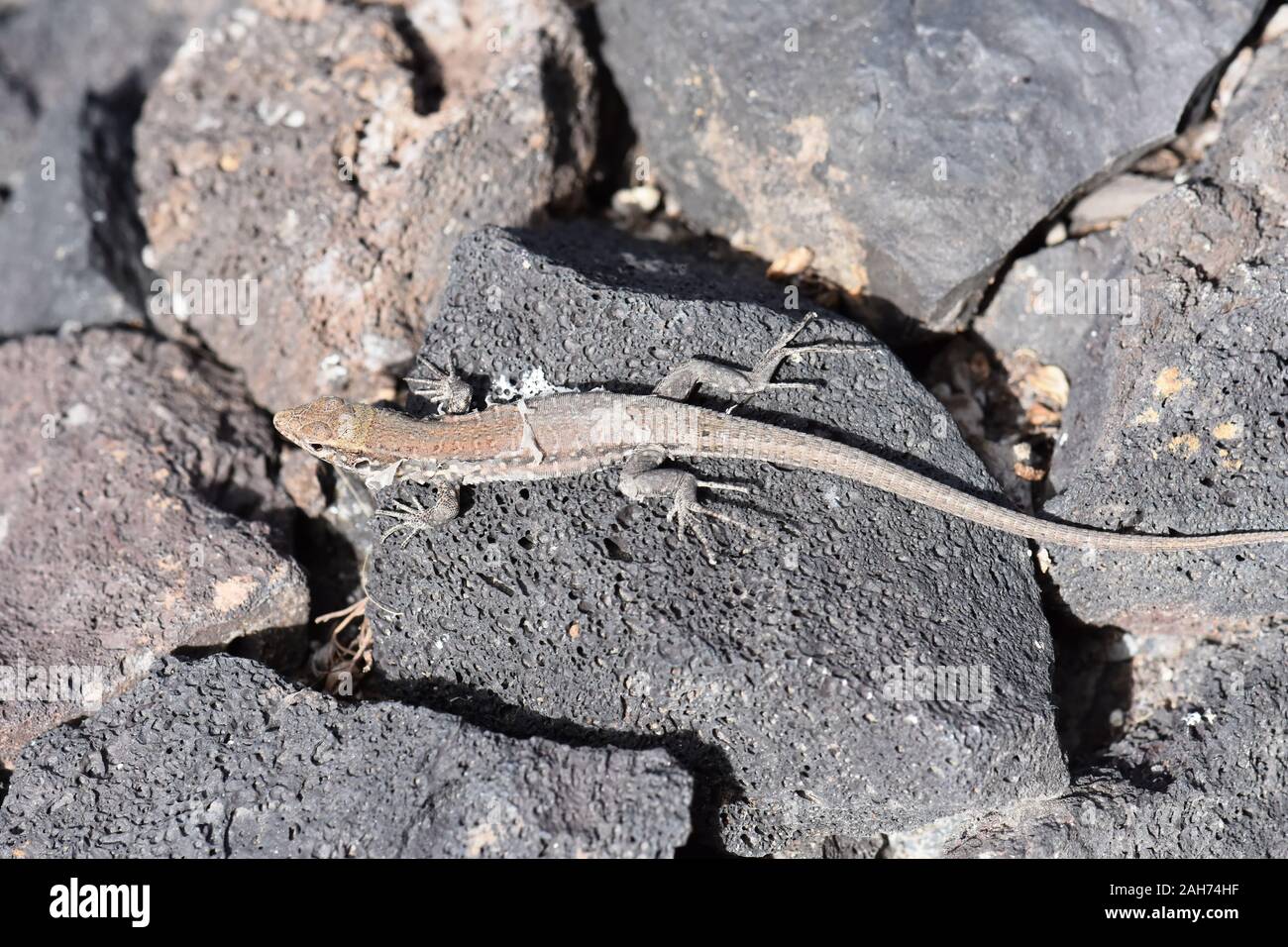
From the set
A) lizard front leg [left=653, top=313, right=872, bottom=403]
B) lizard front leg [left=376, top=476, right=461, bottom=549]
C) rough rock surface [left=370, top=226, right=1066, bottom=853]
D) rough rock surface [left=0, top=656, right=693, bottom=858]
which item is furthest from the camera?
lizard front leg [left=653, top=313, right=872, bottom=403]

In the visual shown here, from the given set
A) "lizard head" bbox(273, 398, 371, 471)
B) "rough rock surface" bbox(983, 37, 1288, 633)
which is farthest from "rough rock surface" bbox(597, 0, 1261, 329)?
"lizard head" bbox(273, 398, 371, 471)

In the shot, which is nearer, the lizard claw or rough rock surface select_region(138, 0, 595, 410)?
the lizard claw

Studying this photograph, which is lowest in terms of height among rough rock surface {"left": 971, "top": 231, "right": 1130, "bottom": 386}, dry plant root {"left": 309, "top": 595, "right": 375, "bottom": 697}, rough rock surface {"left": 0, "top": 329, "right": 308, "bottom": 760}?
dry plant root {"left": 309, "top": 595, "right": 375, "bottom": 697}

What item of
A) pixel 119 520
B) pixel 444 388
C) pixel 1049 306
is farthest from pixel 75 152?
pixel 1049 306

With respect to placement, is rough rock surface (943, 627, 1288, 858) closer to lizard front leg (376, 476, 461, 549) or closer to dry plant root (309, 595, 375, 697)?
lizard front leg (376, 476, 461, 549)

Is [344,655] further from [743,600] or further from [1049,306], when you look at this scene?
[1049,306]

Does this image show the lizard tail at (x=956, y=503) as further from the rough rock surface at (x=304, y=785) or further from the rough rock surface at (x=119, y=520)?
the rough rock surface at (x=119, y=520)

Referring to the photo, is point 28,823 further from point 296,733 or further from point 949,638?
point 949,638
